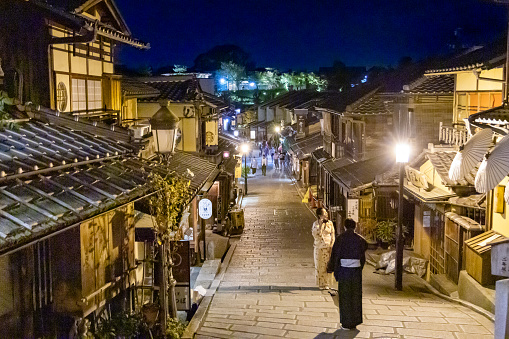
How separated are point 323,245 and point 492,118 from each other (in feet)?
18.4

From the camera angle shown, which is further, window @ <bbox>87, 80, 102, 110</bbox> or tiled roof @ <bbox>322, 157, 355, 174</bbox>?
tiled roof @ <bbox>322, 157, 355, 174</bbox>

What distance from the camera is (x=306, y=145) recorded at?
45.2m

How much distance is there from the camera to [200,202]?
70.4 ft

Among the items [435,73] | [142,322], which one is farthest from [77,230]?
[435,73]

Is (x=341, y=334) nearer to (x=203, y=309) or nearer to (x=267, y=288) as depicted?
(x=203, y=309)

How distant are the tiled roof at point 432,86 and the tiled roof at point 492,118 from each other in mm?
11563

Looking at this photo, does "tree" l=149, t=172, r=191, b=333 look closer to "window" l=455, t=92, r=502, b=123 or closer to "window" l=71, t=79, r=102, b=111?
"window" l=71, t=79, r=102, b=111

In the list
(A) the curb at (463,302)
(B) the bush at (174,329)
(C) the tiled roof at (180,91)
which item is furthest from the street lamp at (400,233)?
(C) the tiled roof at (180,91)

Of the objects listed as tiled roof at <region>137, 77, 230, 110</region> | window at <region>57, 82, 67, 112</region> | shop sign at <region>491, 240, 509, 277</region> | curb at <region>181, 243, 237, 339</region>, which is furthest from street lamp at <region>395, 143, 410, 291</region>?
tiled roof at <region>137, 77, 230, 110</region>

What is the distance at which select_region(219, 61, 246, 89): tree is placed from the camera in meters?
99.5

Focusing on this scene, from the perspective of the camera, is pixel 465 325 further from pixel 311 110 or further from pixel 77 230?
pixel 311 110

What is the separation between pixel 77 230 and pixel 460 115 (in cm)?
1639

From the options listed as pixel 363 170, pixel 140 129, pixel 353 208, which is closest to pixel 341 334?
pixel 140 129

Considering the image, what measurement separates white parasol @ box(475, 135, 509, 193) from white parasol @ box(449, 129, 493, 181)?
2.08 metres
